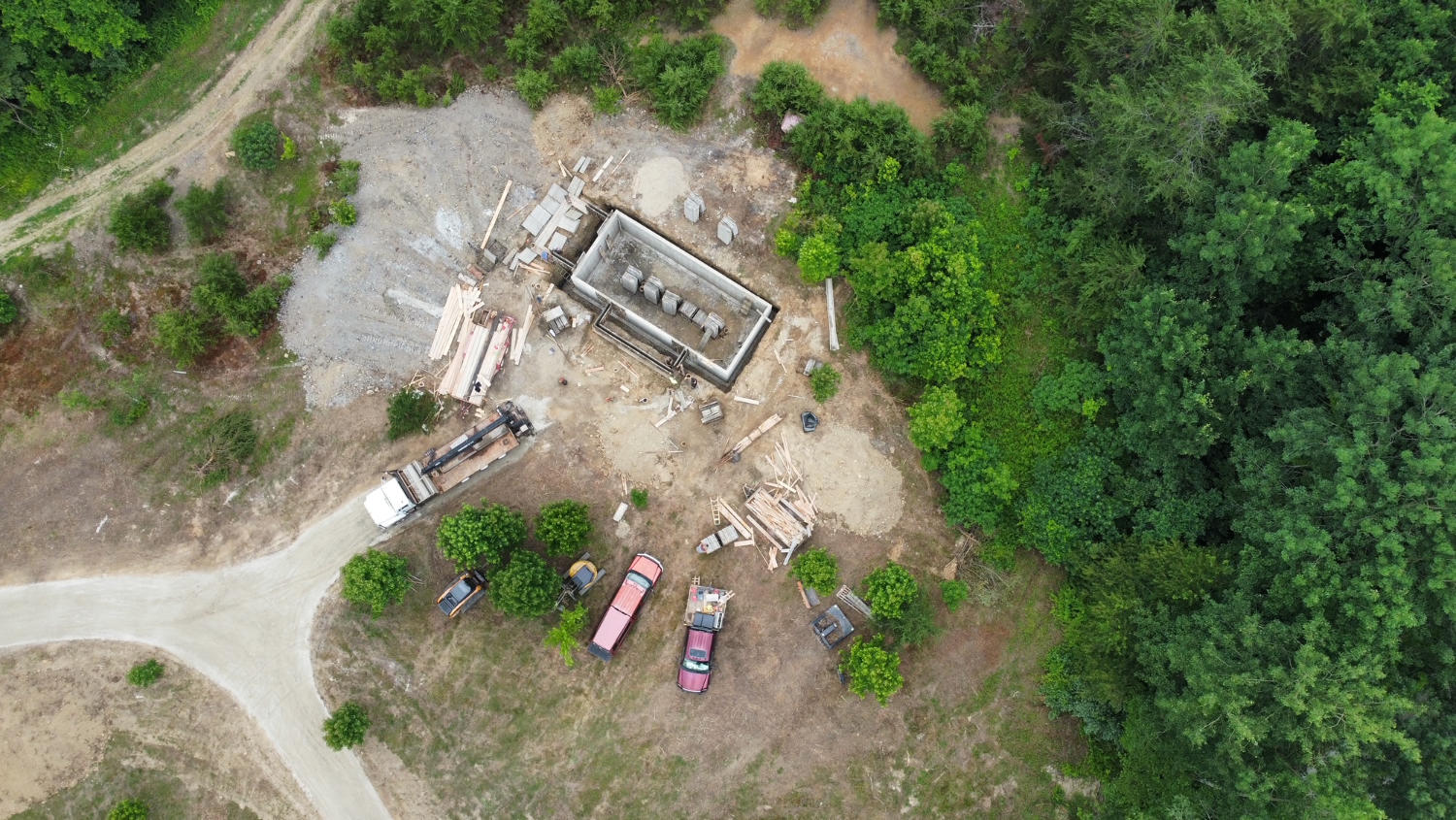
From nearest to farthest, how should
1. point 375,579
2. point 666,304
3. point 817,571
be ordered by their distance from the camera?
point 375,579 → point 817,571 → point 666,304

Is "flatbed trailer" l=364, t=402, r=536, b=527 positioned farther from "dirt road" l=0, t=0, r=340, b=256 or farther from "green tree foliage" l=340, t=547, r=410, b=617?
"dirt road" l=0, t=0, r=340, b=256

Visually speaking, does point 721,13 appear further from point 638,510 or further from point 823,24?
point 638,510

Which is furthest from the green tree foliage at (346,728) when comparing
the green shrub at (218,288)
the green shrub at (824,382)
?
the green shrub at (824,382)

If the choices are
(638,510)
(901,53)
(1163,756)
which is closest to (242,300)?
(638,510)

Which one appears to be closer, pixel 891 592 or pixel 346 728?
pixel 346 728

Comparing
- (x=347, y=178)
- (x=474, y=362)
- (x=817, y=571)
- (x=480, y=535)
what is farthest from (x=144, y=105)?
(x=817, y=571)

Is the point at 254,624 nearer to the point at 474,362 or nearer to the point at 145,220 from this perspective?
the point at 474,362

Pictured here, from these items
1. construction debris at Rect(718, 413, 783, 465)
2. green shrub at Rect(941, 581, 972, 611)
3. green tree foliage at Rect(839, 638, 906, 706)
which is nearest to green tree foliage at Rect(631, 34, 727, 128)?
construction debris at Rect(718, 413, 783, 465)
